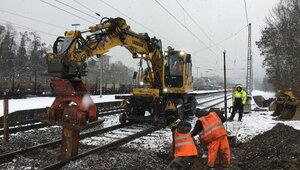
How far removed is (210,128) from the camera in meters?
5.74

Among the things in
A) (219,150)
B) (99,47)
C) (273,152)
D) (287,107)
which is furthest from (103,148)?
(287,107)

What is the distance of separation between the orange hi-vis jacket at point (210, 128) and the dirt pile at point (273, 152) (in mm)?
1364

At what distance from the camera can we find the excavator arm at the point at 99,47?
6391 millimetres

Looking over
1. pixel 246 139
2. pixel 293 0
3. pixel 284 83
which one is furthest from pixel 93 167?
pixel 284 83

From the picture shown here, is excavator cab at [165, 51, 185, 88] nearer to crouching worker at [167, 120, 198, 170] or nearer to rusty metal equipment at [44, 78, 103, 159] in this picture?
rusty metal equipment at [44, 78, 103, 159]

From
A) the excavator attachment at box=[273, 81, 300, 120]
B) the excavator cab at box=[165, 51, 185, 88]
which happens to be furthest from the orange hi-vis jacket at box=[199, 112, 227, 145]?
the excavator attachment at box=[273, 81, 300, 120]

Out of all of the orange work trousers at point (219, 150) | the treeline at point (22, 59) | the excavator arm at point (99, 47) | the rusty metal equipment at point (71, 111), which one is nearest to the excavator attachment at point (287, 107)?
the excavator arm at point (99, 47)

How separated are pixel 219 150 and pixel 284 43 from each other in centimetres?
3104

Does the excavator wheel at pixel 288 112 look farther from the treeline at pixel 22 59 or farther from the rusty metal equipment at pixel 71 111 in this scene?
the treeline at pixel 22 59

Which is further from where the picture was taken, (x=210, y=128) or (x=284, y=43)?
(x=284, y=43)

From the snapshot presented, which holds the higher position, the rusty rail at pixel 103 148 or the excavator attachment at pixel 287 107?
the excavator attachment at pixel 287 107

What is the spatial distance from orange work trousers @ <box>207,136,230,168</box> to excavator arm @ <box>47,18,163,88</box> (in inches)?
122

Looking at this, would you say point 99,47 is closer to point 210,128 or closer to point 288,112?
point 210,128

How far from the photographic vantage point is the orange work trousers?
5.77m
